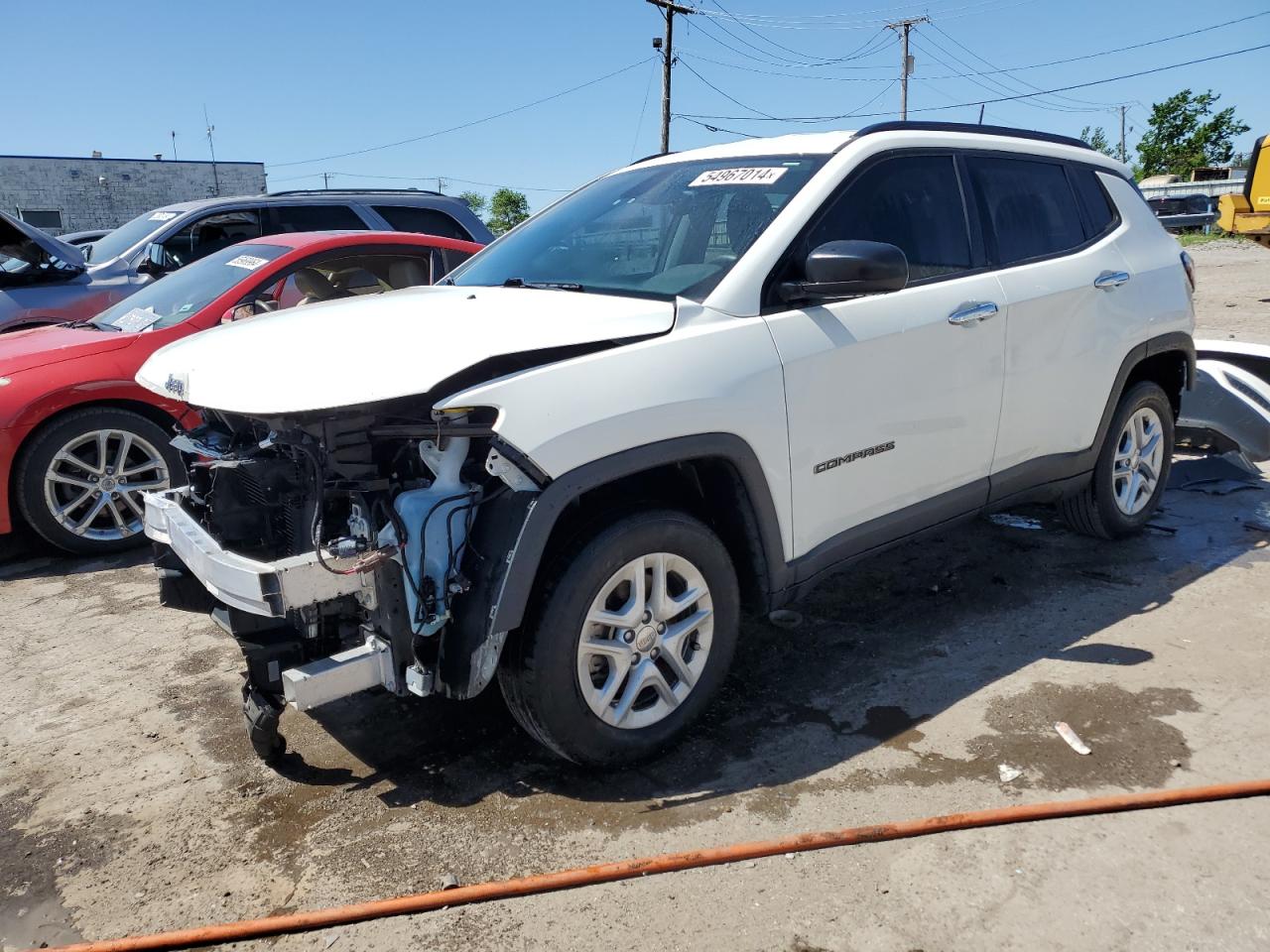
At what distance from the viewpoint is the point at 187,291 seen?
599 centimetres

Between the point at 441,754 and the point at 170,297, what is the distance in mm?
3913

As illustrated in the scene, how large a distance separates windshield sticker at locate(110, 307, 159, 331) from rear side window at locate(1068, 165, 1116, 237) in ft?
16.3

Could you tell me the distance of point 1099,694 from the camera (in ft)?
12.0

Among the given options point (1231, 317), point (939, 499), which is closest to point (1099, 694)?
point (939, 499)

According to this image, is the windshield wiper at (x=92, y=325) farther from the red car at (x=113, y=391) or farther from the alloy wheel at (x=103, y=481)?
the alloy wheel at (x=103, y=481)

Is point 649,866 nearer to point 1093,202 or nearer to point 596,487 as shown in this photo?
point 596,487

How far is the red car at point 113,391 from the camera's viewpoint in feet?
17.0

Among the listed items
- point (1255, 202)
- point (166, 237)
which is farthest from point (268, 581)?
point (1255, 202)

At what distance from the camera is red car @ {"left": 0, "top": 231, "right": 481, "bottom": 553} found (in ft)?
17.0

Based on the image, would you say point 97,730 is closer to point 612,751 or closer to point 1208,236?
point 612,751

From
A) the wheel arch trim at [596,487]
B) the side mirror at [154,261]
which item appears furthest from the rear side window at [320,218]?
the wheel arch trim at [596,487]

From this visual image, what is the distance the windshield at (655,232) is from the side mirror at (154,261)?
15.3ft

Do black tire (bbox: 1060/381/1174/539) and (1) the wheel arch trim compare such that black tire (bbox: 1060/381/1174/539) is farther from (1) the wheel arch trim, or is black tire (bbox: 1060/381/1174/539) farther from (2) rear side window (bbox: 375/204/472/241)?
(2) rear side window (bbox: 375/204/472/241)

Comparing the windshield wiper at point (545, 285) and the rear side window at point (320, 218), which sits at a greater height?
the rear side window at point (320, 218)
